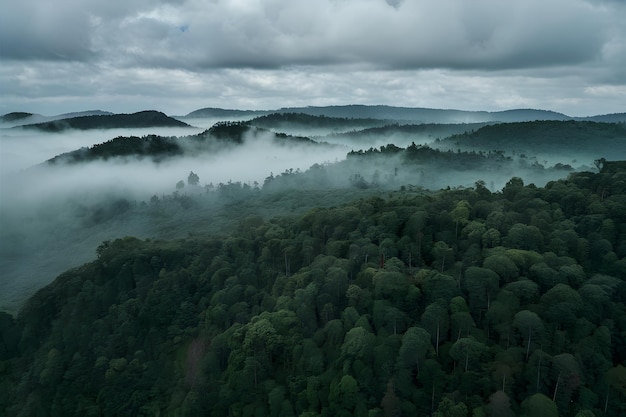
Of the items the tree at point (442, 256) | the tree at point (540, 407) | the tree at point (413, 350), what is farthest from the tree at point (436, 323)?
the tree at point (442, 256)

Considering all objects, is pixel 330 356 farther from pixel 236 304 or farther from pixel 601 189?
pixel 601 189

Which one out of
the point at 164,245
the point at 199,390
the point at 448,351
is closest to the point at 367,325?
the point at 448,351

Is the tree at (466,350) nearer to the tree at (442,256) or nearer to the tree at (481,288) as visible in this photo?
the tree at (481,288)

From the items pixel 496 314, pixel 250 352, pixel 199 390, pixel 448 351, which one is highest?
pixel 496 314

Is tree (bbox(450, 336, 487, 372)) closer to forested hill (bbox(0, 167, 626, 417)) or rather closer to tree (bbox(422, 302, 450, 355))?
forested hill (bbox(0, 167, 626, 417))

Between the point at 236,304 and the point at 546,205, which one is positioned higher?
the point at 546,205

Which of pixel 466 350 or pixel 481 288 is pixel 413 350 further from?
pixel 481 288

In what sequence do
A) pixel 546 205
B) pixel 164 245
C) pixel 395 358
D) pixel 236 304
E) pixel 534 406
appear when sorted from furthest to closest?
1. pixel 164 245
2. pixel 546 205
3. pixel 236 304
4. pixel 395 358
5. pixel 534 406

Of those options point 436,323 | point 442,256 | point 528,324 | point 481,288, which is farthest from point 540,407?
point 442,256
